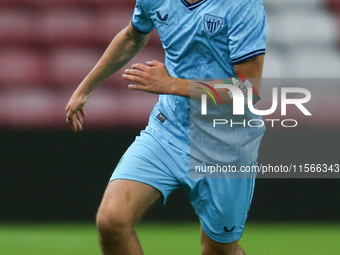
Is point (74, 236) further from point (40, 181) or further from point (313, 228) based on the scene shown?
point (313, 228)

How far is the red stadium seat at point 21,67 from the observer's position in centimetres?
539

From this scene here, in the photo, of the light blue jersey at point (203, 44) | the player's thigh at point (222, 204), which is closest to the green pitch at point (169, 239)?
the player's thigh at point (222, 204)

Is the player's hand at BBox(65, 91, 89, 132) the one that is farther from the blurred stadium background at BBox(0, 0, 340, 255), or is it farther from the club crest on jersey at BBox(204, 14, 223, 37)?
the blurred stadium background at BBox(0, 0, 340, 255)

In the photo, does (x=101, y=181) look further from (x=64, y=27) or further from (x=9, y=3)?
(x=9, y=3)

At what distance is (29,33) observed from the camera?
5980mm

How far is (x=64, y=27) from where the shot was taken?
598 centimetres

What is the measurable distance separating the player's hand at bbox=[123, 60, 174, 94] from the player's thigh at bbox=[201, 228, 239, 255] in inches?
34.2

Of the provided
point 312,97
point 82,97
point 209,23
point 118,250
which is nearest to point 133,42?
point 82,97

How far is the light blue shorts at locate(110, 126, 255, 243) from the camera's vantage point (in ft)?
7.95

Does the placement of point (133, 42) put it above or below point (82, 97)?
above

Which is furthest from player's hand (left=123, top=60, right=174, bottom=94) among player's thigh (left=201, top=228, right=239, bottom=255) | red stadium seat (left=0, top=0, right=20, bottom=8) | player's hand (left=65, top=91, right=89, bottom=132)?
red stadium seat (left=0, top=0, right=20, bottom=8)

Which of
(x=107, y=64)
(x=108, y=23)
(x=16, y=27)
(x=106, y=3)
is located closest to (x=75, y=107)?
(x=107, y=64)

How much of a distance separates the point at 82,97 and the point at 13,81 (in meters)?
2.87

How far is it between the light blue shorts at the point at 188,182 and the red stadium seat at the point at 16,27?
146 inches
